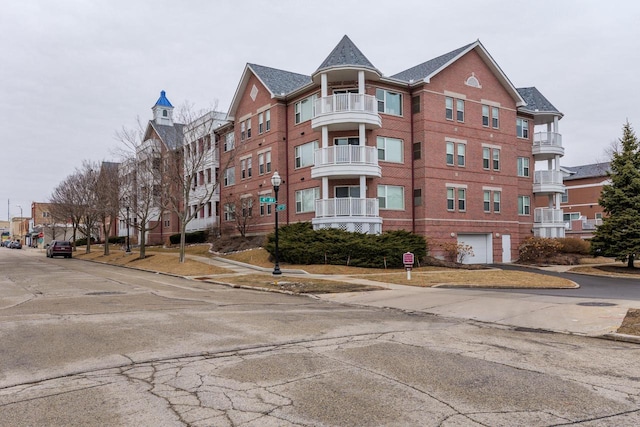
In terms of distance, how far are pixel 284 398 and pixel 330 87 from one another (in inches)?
1092

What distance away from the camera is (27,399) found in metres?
5.57

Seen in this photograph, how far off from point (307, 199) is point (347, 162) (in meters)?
5.12

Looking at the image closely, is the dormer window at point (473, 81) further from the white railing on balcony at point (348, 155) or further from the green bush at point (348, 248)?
the green bush at point (348, 248)

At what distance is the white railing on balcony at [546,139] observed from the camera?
3900 cm

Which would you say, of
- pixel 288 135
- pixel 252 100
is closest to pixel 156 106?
pixel 252 100

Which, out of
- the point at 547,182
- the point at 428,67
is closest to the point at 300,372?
the point at 428,67

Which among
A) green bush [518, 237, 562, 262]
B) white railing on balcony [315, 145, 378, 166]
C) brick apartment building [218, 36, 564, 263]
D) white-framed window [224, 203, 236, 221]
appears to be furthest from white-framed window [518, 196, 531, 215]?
white-framed window [224, 203, 236, 221]

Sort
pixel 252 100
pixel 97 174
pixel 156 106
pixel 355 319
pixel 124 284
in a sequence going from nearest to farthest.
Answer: pixel 355 319, pixel 124 284, pixel 252 100, pixel 97 174, pixel 156 106

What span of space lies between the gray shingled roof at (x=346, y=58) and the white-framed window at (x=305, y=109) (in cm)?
294

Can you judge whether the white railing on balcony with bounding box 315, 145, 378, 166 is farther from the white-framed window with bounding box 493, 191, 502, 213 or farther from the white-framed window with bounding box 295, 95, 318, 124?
the white-framed window with bounding box 493, 191, 502, 213

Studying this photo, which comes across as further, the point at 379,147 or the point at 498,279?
the point at 379,147

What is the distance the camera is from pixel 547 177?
39.2 meters

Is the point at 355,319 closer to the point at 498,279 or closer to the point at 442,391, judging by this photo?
the point at 442,391

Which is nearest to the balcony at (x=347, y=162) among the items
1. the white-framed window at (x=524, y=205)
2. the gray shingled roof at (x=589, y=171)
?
the white-framed window at (x=524, y=205)
